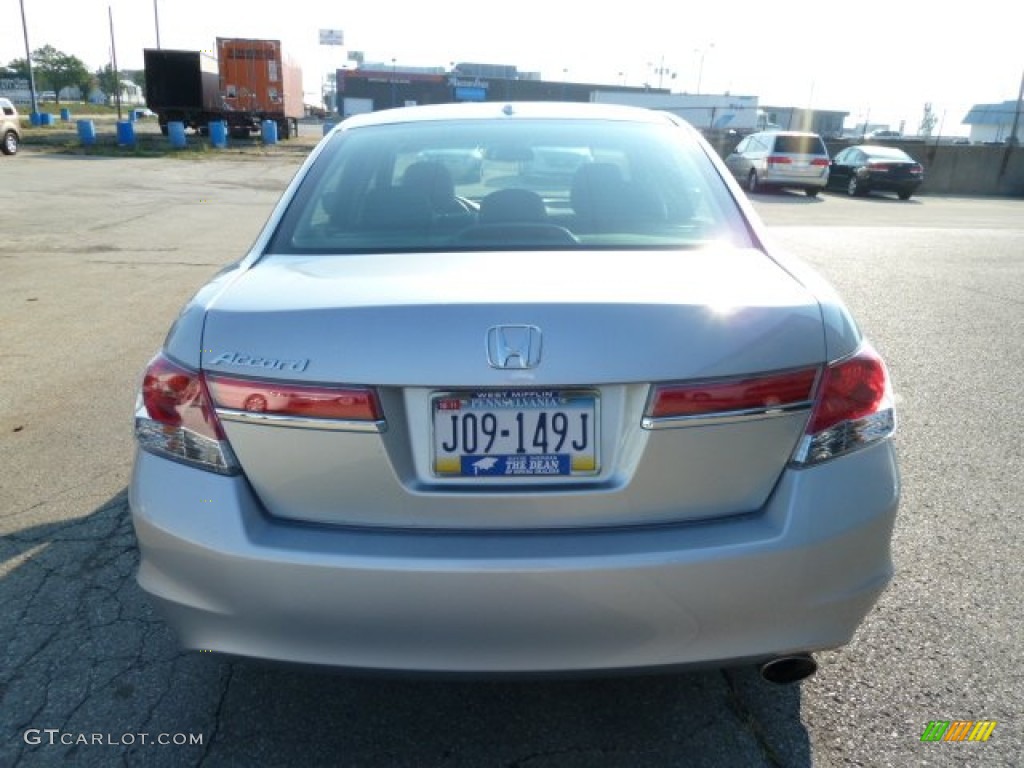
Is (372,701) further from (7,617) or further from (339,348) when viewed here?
(7,617)

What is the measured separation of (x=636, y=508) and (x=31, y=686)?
191 cm

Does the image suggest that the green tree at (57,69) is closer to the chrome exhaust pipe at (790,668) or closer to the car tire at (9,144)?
the car tire at (9,144)

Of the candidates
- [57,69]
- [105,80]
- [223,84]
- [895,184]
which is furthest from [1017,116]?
[105,80]

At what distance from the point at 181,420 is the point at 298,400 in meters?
0.34

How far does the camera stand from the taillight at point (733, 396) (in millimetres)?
1826

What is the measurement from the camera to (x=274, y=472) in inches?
75.2

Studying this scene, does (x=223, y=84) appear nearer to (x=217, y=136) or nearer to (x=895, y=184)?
(x=217, y=136)

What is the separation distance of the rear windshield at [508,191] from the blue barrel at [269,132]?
1463 inches

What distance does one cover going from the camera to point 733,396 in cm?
185

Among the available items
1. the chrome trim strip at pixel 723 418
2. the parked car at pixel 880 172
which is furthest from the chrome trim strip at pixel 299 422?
the parked car at pixel 880 172

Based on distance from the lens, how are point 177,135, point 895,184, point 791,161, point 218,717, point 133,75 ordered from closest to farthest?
point 218,717
point 791,161
point 895,184
point 177,135
point 133,75

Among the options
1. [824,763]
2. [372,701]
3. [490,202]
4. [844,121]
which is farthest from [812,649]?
[844,121]

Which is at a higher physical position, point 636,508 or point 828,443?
point 828,443

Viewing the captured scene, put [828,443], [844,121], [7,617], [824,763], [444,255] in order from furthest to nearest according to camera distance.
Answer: [844,121] → [7,617] → [444,255] → [824,763] → [828,443]
